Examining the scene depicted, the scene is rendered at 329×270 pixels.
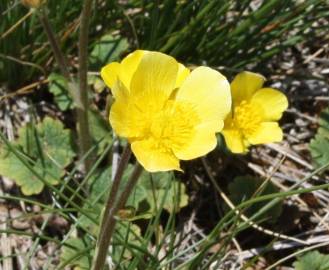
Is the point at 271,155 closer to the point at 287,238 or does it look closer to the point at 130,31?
the point at 287,238

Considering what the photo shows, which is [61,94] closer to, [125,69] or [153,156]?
[125,69]

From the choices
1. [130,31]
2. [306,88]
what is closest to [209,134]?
[130,31]

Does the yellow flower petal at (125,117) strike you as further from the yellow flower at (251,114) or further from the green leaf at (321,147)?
the green leaf at (321,147)

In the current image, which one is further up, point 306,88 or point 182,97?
point 182,97

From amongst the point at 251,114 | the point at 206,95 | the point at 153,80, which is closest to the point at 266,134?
the point at 251,114

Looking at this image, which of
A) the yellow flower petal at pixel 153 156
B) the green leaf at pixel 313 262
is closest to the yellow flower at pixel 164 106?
the yellow flower petal at pixel 153 156

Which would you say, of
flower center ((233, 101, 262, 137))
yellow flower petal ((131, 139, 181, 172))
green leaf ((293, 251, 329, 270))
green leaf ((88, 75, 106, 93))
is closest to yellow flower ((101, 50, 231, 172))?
yellow flower petal ((131, 139, 181, 172))

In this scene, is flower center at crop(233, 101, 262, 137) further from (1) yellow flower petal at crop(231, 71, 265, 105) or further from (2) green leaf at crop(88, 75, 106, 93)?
(2) green leaf at crop(88, 75, 106, 93)
